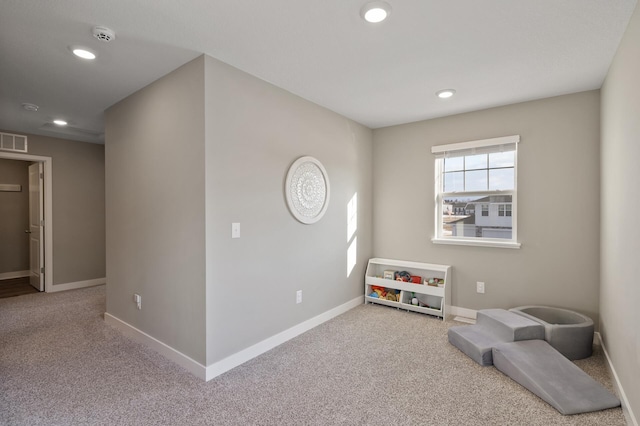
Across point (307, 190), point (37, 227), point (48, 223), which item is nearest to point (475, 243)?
point (307, 190)

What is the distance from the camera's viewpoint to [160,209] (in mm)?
2803

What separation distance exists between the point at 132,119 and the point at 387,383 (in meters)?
3.32

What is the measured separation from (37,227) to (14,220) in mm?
1414

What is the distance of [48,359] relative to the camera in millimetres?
2688

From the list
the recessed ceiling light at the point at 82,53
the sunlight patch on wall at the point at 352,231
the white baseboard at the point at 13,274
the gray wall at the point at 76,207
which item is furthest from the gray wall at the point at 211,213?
the white baseboard at the point at 13,274

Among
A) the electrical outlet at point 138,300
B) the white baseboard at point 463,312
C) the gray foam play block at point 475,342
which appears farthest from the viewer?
the white baseboard at point 463,312

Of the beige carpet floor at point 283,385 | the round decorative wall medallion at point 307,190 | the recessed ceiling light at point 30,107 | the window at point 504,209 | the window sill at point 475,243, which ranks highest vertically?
the recessed ceiling light at point 30,107

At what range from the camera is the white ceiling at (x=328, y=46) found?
6.07 feet

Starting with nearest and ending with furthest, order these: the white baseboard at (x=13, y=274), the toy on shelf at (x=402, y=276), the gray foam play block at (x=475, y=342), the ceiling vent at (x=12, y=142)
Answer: the gray foam play block at (x=475, y=342), the toy on shelf at (x=402, y=276), the ceiling vent at (x=12, y=142), the white baseboard at (x=13, y=274)

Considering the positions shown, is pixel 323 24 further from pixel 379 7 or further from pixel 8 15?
pixel 8 15

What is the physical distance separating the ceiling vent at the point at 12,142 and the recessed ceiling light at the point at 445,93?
558 centimetres

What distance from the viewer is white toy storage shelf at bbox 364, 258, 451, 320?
3.72m

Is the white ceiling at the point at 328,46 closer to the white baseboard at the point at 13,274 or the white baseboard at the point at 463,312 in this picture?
the white baseboard at the point at 463,312

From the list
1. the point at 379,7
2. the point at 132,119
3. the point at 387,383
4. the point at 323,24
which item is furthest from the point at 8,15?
the point at 387,383
